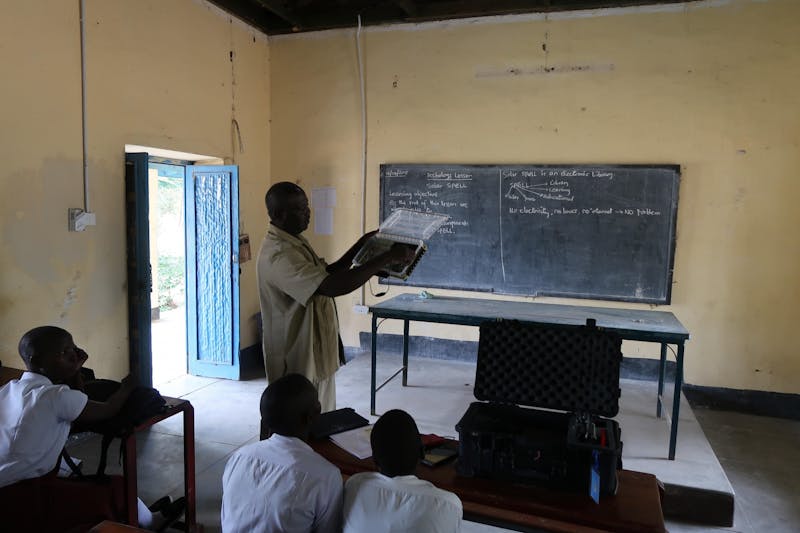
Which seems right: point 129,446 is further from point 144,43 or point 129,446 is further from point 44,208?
point 144,43

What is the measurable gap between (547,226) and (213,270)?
293 cm

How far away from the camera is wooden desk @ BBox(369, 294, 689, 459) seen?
321 cm

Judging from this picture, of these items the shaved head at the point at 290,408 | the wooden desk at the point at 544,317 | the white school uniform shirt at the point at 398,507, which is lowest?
the white school uniform shirt at the point at 398,507

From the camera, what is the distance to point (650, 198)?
14.8 ft

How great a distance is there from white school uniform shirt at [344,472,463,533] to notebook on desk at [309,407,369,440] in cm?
66

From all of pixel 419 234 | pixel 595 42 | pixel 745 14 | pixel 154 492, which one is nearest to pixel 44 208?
pixel 154 492

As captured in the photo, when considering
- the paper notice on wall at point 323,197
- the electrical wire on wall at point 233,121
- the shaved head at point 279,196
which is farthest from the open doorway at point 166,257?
the shaved head at point 279,196

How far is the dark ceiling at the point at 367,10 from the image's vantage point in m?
4.65

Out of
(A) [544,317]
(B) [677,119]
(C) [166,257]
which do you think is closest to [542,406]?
(A) [544,317]

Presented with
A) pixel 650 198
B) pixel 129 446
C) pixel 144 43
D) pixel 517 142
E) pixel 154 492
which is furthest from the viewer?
pixel 517 142

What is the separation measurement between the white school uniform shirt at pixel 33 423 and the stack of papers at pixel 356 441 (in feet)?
3.02

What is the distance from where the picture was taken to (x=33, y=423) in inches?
74.3

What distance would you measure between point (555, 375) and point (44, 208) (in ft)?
10.0

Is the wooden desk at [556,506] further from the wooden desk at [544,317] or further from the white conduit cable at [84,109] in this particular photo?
the white conduit cable at [84,109]
